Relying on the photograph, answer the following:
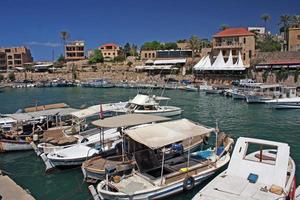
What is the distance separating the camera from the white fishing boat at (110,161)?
18.6 m

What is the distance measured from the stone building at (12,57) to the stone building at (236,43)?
316 feet

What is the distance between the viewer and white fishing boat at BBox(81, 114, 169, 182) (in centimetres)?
1856

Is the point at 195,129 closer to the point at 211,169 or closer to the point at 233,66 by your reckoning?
the point at 211,169

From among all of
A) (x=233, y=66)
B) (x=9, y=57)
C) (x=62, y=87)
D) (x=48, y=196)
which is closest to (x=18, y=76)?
(x=9, y=57)

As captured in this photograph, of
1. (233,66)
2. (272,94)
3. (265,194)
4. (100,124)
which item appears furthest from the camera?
(233,66)

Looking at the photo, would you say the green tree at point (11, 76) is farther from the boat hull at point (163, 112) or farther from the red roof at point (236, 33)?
the boat hull at point (163, 112)

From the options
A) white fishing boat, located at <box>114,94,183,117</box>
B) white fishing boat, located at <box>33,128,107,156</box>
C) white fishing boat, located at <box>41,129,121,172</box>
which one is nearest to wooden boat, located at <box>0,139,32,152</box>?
white fishing boat, located at <box>33,128,107,156</box>

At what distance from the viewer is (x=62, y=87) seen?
355ft

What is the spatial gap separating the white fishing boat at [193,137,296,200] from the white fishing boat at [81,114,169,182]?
5.63m

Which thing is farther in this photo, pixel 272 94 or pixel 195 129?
pixel 272 94

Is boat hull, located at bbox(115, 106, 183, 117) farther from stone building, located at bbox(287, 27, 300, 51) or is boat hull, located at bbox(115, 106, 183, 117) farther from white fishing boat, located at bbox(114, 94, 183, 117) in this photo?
stone building, located at bbox(287, 27, 300, 51)

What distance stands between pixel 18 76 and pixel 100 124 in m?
125

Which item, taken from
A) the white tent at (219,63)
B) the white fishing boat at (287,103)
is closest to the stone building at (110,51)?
the white tent at (219,63)

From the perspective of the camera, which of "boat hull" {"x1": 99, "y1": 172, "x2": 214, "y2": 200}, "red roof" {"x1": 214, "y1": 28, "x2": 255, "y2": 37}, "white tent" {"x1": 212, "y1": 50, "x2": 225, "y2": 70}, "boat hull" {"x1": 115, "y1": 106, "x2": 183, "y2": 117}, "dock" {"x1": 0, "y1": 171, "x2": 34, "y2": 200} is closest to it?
"dock" {"x1": 0, "y1": 171, "x2": 34, "y2": 200}
